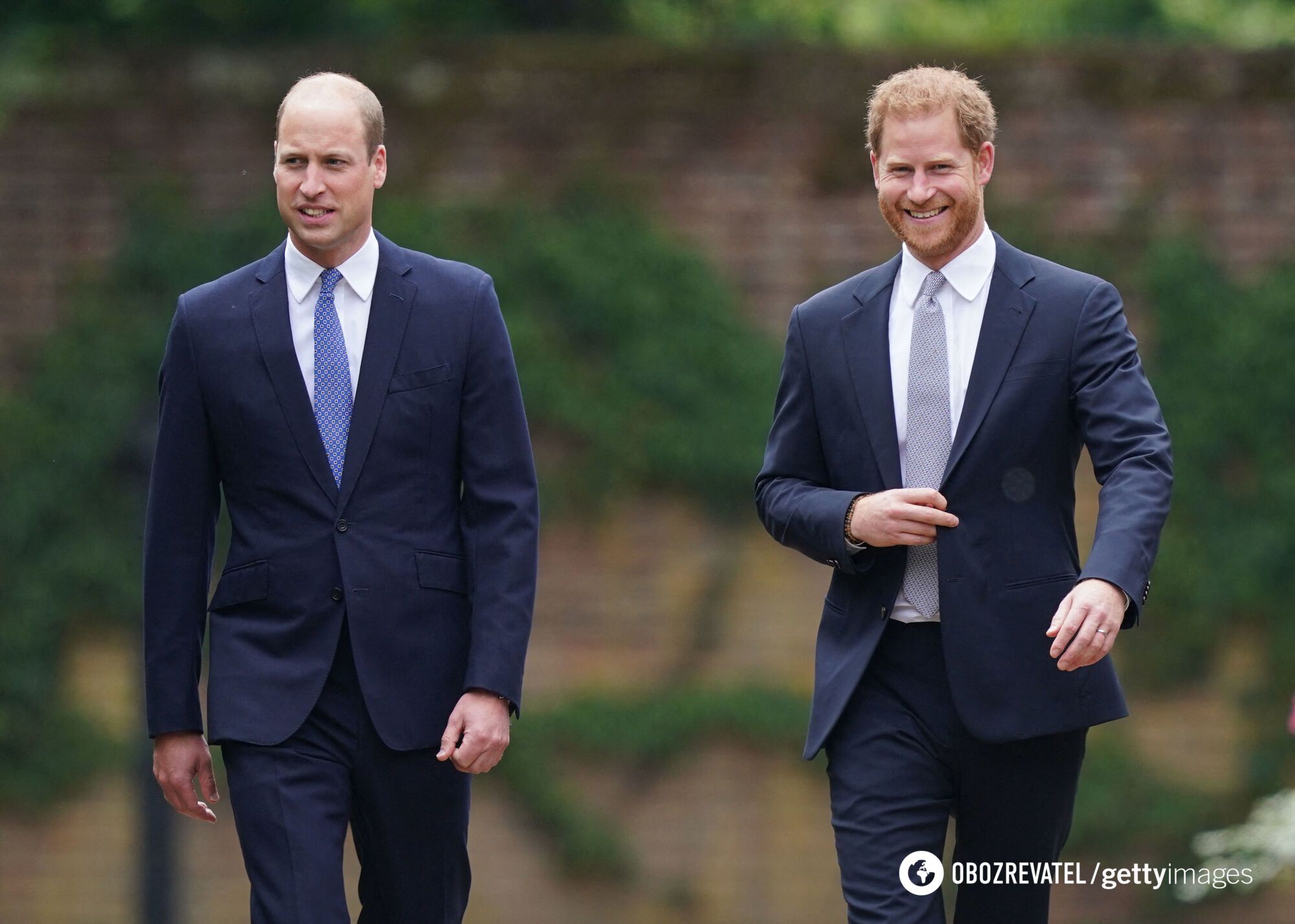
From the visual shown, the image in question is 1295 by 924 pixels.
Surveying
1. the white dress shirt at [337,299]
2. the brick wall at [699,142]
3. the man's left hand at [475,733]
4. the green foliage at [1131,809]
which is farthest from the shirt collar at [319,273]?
the green foliage at [1131,809]

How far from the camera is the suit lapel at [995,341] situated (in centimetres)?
365

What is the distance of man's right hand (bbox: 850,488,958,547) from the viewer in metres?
3.56

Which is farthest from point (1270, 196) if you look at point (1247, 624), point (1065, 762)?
point (1065, 762)

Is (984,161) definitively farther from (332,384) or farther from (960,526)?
(332,384)

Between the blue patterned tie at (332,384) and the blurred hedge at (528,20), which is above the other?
the blurred hedge at (528,20)

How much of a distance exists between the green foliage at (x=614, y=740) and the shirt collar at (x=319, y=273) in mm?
3559

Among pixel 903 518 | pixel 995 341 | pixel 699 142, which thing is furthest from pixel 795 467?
pixel 699 142

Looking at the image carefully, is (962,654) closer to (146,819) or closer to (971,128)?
(971,128)

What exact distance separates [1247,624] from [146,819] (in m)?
4.33

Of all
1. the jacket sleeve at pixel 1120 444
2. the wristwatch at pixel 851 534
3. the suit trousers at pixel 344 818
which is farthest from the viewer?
the wristwatch at pixel 851 534

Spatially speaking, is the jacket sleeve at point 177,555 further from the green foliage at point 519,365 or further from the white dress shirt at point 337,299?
the green foliage at point 519,365

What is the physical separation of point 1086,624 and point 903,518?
457 millimetres

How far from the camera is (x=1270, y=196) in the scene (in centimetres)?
712

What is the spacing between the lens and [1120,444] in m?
3.56
